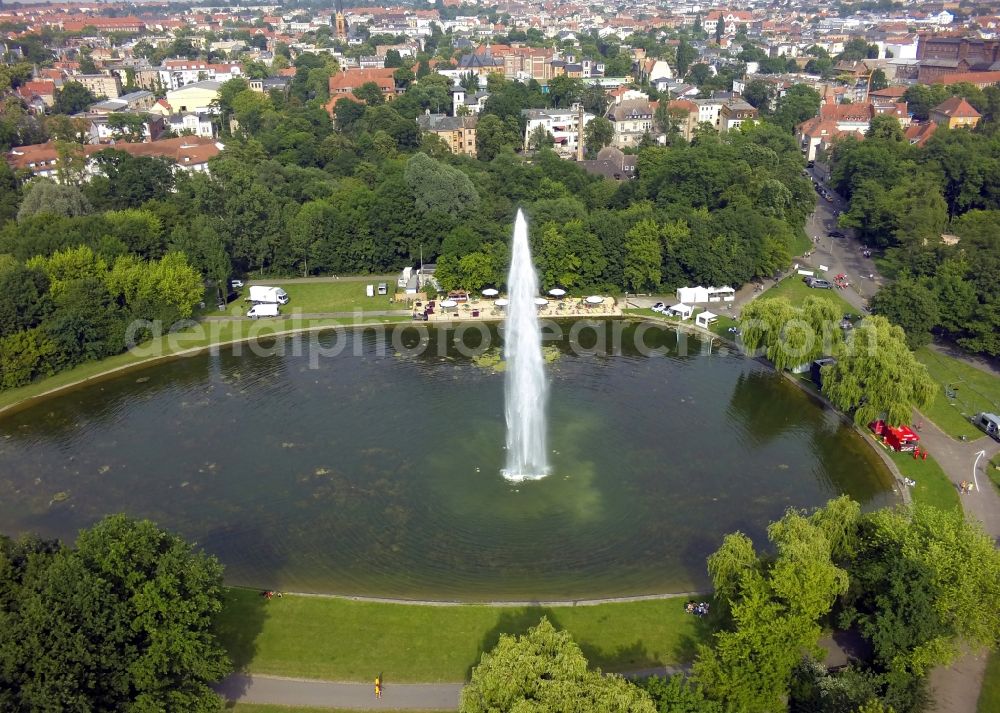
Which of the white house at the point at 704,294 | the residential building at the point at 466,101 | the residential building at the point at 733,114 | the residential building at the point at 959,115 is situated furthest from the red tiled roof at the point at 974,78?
the white house at the point at 704,294

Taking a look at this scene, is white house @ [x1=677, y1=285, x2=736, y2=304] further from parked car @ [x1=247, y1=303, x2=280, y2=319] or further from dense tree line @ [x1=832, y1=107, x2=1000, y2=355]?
parked car @ [x1=247, y1=303, x2=280, y2=319]

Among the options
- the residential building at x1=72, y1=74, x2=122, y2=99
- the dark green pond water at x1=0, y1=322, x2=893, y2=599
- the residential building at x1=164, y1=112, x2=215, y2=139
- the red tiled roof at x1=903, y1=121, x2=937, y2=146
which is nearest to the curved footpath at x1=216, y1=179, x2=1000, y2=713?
the dark green pond water at x1=0, y1=322, x2=893, y2=599

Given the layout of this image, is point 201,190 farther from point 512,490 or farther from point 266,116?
point 266,116

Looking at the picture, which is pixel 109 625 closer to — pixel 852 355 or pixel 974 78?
pixel 852 355

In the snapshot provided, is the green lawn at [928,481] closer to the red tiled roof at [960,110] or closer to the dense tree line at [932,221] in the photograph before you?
the dense tree line at [932,221]

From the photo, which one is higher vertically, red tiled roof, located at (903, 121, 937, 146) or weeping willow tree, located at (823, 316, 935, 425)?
red tiled roof, located at (903, 121, 937, 146)
